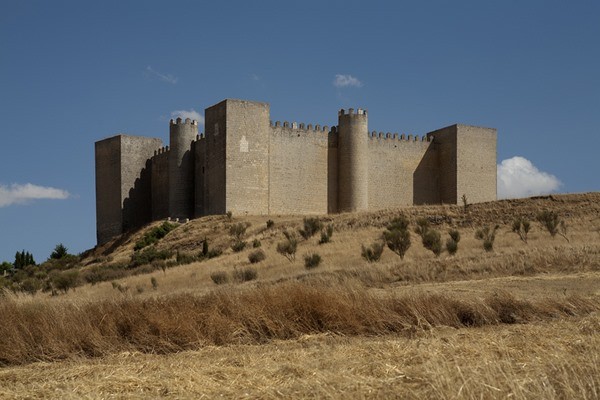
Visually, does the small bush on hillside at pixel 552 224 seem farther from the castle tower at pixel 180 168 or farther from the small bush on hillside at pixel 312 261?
the castle tower at pixel 180 168

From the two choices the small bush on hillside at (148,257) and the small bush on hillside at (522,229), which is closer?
the small bush on hillside at (522,229)

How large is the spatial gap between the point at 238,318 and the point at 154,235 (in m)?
26.5

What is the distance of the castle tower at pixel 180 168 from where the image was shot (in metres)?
37.5

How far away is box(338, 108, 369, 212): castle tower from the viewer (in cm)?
3544

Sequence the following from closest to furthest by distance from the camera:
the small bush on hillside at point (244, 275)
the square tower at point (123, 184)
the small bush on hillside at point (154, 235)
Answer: the small bush on hillside at point (244, 275), the small bush on hillside at point (154, 235), the square tower at point (123, 184)

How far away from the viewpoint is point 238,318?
25.7 feet

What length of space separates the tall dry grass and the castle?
2445 cm

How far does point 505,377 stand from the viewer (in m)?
4.21

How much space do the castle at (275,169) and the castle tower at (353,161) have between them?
5 centimetres

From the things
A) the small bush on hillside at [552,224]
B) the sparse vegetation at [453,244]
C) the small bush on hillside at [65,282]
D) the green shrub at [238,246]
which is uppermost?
the small bush on hillside at [552,224]

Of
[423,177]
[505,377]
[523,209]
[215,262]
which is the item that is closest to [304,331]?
[505,377]

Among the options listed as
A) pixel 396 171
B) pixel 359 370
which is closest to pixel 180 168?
pixel 396 171

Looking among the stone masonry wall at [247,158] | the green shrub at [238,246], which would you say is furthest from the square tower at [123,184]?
the green shrub at [238,246]

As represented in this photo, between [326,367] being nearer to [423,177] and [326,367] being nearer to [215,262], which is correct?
[215,262]
